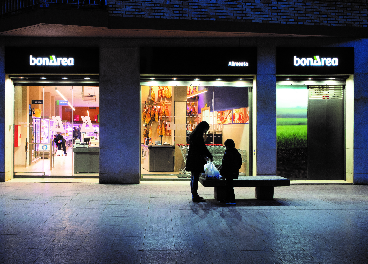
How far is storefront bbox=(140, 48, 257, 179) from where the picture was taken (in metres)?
10.5

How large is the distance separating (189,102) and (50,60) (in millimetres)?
5130

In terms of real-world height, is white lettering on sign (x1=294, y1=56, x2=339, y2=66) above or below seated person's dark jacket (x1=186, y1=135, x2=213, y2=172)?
above

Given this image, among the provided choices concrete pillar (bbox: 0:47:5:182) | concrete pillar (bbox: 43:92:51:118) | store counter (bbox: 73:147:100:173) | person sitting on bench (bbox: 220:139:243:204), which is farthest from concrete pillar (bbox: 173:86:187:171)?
concrete pillar (bbox: 0:47:5:182)

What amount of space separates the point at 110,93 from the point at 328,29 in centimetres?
772

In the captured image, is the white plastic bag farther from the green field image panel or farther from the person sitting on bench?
the green field image panel

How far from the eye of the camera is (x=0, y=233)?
17.1ft

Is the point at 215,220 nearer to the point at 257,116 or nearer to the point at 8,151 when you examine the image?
the point at 257,116

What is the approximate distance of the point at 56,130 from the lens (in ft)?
37.6

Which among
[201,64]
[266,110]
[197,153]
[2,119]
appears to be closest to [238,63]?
[201,64]

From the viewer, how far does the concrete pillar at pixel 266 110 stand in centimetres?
1062

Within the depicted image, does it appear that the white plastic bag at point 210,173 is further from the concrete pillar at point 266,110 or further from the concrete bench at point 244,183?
the concrete pillar at point 266,110

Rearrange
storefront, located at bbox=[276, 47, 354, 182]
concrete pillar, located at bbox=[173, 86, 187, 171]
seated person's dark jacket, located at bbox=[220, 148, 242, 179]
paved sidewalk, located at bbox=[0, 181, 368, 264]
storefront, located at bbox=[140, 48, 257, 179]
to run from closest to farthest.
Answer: paved sidewalk, located at bbox=[0, 181, 368, 264]
seated person's dark jacket, located at bbox=[220, 148, 242, 179]
storefront, located at bbox=[140, 48, 257, 179]
storefront, located at bbox=[276, 47, 354, 182]
concrete pillar, located at bbox=[173, 86, 187, 171]

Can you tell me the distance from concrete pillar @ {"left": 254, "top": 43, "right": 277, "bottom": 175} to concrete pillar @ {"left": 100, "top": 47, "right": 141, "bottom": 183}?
4252 mm

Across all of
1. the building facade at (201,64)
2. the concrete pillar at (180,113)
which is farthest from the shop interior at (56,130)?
the concrete pillar at (180,113)
